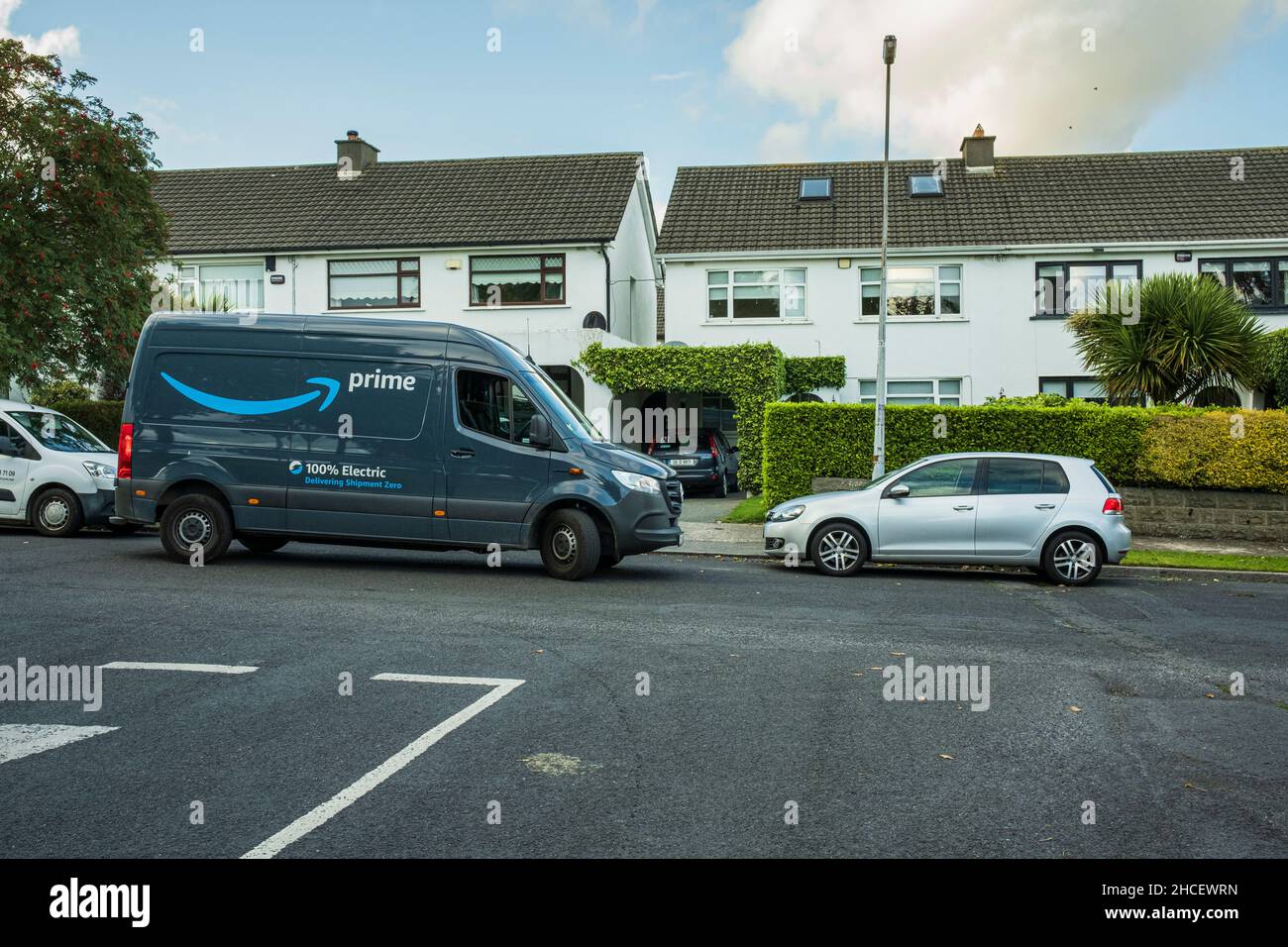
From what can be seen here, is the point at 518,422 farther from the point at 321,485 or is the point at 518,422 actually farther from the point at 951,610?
the point at 951,610

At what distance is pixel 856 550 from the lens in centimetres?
1386

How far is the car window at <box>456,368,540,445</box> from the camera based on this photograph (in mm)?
12461

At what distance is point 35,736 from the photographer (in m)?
5.96

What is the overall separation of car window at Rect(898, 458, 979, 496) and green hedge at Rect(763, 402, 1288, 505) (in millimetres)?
5313

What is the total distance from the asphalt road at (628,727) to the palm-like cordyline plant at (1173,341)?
968 centimetres

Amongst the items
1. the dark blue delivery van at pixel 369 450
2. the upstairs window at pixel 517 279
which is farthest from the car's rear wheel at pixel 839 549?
the upstairs window at pixel 517 279

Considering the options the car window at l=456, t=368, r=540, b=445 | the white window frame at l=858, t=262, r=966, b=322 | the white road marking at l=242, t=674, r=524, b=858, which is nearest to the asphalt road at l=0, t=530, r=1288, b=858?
the white road marking at l=242, t=674, r=524, b=858

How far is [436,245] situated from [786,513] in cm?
1847

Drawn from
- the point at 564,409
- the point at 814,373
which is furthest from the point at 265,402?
the point at 814,373

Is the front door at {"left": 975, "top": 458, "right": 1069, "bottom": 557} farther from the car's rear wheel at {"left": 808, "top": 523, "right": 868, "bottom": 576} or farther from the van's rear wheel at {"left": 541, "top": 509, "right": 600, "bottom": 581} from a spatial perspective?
the van's rear wheel at {"left": 541, "top": 509, "right": 600, "bottom": 581}

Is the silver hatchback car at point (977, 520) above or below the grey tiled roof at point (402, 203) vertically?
below

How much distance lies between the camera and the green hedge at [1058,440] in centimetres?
1856

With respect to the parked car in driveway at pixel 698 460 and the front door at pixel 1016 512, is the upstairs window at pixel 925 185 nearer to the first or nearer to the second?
the parked car in driveway at pixel 698 460

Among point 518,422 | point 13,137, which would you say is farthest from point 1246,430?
point 13,137
